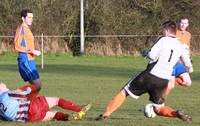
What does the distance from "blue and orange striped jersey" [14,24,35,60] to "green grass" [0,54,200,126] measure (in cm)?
170

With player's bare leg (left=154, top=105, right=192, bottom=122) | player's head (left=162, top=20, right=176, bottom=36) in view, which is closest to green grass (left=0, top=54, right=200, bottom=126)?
player's bare leg (left=154, top=105, right=192, bottom=122)

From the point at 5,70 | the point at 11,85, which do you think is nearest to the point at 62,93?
the point at 11,85

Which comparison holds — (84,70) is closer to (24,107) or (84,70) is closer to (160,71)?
(160,71)

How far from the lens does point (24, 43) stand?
13094 millimetres

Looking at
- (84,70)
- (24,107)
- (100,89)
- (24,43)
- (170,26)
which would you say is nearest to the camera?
(24,107)

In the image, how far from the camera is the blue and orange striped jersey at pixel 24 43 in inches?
515

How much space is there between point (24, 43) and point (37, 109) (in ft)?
7.85

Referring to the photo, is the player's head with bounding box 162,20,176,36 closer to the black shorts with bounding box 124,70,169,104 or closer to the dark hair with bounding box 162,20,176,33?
the dark hair with bounding box 162,20,176,33

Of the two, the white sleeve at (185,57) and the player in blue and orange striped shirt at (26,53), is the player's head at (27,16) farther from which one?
the white sleeve at (185,57)

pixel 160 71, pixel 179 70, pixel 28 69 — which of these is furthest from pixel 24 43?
pixel 160 71

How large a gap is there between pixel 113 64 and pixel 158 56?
20.7 m

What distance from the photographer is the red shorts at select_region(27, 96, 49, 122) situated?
11.0 meters

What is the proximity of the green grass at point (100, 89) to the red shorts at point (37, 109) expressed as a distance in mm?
209

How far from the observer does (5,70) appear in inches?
1091
